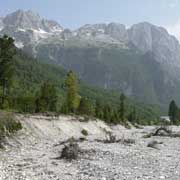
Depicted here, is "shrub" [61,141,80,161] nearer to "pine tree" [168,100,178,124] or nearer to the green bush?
the green bush

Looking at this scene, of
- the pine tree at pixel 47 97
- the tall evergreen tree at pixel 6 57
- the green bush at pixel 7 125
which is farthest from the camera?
the pine tree at pixel 47 97

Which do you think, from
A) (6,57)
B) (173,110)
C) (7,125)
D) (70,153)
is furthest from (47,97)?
(173,110)

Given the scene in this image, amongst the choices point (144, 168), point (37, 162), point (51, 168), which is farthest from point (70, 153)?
point (144, 168)

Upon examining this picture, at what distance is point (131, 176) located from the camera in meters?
23.7

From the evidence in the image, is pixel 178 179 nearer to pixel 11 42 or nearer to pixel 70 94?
pixel 11 42

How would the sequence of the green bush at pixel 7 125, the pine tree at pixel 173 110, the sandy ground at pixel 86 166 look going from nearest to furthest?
the sandy ground at pixel 86 166 → the green bush at pixel 7 125 → the pine tree at pixel 173 110

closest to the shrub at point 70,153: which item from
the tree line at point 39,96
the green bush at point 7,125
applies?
the green bush at point 7,125


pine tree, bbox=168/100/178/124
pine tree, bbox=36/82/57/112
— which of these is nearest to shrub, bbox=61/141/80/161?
pine tree, bbox=36/82/57/112

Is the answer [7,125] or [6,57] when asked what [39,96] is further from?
[7,125]

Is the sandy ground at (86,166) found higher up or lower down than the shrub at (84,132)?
higher up

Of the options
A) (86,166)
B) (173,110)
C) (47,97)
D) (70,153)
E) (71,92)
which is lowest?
(86,166)

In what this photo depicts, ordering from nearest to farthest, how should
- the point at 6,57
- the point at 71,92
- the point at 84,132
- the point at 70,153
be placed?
the point at 70,153 < the point at 84,132 < the point at 6,57 < the point at 71,92

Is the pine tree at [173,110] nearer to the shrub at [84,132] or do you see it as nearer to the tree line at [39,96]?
the tree line at [39,96]

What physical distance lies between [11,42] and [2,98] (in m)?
13.8
